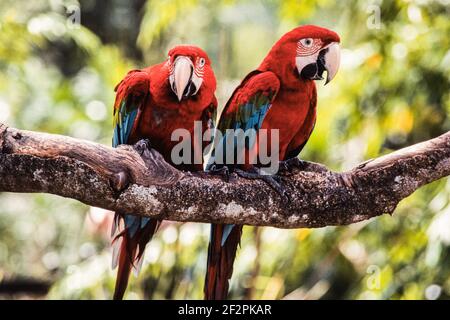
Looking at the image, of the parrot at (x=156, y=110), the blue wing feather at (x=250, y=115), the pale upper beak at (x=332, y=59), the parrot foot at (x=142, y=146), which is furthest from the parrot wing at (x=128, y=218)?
the pale upper beak at (x=332, y=59)

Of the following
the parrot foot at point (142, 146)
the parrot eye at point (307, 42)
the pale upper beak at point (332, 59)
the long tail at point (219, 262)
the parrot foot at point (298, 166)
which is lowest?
the long tail at point (219, 262)

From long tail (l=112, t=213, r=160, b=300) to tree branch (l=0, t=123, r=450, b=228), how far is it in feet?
0.95

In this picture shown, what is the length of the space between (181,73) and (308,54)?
1.50ft

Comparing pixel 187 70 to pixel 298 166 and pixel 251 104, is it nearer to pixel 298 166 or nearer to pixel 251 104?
pixel 251 104

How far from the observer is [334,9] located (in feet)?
16.5

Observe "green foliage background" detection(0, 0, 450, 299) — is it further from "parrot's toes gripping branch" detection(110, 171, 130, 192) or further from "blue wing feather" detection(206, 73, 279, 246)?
"parrot's toes gripping branch" detection(110, 171, 130, 192)

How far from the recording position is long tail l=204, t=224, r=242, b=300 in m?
2.13

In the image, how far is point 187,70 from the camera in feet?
5.93

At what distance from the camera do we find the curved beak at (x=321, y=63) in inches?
78.8

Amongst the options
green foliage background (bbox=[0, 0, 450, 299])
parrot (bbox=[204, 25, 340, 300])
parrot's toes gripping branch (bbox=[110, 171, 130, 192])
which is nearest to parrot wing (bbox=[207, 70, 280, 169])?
parrot (bbox=[204, 25, 340, 300])

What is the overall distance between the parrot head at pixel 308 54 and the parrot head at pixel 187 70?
29 cm

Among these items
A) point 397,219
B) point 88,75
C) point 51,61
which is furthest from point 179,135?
point 51,61

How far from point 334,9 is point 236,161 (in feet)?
10.8

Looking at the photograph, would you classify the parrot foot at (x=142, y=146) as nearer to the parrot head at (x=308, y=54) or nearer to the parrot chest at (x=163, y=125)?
the parrot chest at (x=163, y=125)
